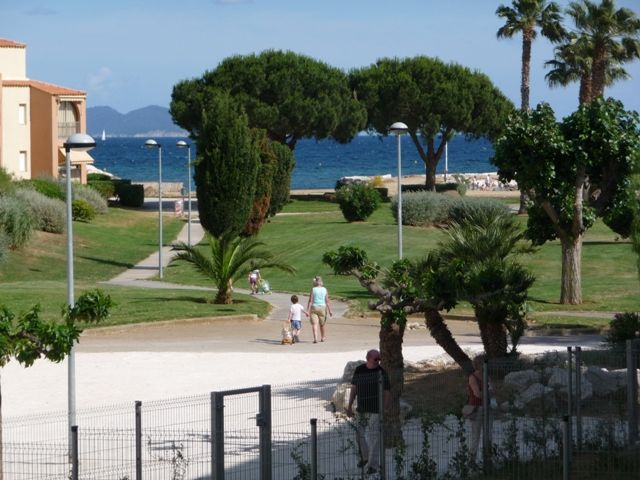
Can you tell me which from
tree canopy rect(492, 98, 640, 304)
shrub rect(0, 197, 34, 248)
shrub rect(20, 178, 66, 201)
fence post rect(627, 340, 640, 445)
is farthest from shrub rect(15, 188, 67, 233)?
fence post rect(627, 340, 640, 445)

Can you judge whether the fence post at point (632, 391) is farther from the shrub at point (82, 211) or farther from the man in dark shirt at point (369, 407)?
the shrub at point (82, 211)

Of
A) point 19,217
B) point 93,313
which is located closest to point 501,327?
point 93,313

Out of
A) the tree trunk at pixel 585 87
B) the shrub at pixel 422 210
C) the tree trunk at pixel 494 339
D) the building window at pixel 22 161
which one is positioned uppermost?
the tree trunk at pixel 585 87

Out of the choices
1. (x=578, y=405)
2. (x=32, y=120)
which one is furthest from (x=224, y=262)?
(x=32, y=120)

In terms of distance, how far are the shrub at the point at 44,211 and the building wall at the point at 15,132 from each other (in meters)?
12.2

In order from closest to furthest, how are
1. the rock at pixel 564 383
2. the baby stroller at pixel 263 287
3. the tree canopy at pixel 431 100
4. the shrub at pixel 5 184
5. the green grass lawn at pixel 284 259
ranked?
the rock at pixel 564 383 < the green grass lawn at pixel 284 259 < the baby stroller at pixel 263 287 < the shrub at pixel 5 184 < the tree canopy at pixel 431 100

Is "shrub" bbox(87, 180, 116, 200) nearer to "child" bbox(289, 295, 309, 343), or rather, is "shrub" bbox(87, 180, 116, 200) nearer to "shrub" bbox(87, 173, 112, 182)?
"shrub" bbox(87, 173, 112, 182)

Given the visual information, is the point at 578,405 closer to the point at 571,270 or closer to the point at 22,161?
the point at 571,270

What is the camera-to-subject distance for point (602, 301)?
35219 mm

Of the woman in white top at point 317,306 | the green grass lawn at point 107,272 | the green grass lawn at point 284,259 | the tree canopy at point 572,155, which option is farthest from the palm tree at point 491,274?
the tree canopy at point 572,155

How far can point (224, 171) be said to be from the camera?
47.5 meters

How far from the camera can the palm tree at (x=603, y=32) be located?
5081 centimetres

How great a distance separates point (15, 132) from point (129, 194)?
8.88m

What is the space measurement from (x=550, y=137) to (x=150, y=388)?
45.8 feet
